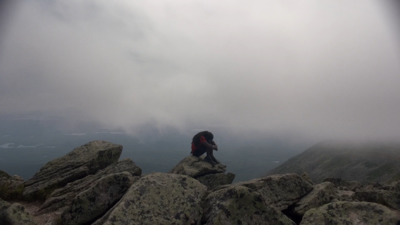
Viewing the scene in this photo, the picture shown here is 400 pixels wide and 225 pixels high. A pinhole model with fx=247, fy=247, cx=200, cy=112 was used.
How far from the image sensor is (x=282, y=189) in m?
19.9

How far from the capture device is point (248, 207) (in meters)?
15.5

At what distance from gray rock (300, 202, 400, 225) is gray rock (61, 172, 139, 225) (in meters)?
12.7

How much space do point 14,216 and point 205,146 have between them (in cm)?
2244

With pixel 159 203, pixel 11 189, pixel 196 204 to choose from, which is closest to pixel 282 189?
pixel 196 204

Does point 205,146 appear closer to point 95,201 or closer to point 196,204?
point 196,204

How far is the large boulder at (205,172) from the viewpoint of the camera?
3072 centimetres

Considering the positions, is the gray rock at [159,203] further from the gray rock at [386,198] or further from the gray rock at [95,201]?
the gray rock at [386,198]

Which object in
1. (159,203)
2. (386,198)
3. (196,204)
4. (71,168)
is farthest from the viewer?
(71,168)

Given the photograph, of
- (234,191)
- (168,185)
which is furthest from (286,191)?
(168,185)

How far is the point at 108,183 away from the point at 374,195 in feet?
75.3

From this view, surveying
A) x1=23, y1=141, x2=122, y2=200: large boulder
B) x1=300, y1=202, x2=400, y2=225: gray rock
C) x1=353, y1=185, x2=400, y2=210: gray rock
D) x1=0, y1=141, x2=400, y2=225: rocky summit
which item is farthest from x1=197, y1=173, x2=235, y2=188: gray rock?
x1=300, y1=202, x2=400, y2=225: gray rock

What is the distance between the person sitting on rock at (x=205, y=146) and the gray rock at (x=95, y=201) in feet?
55.5

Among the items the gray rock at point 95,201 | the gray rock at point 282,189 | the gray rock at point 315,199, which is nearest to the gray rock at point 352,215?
the gray rock at point 315,199

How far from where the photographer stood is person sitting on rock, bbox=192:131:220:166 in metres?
34.4
